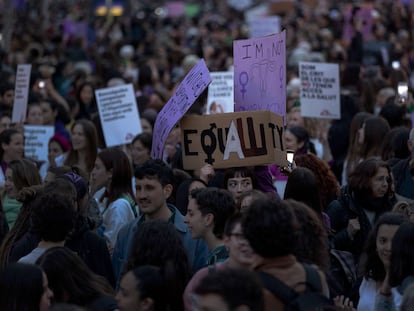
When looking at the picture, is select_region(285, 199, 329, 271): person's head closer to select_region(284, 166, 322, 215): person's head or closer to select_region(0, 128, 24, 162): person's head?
select_region(284, 166, 322, 215): person's head

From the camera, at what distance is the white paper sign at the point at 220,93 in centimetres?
1293

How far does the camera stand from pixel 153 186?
769 cm

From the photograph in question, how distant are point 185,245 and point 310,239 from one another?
1.12 m

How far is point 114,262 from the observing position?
7.54 metres

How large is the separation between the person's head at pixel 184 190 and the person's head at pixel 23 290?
2.85 m

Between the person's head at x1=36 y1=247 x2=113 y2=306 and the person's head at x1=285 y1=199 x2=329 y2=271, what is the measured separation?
958mm

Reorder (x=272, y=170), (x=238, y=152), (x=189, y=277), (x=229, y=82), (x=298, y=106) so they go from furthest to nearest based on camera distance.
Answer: (x=298, y=106), (x=229, y=82), (x=272, y=170), (x=238, y=152), (x=189, y=277)

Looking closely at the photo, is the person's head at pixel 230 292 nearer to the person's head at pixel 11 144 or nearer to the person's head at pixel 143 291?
the person's head at pixel 143 291

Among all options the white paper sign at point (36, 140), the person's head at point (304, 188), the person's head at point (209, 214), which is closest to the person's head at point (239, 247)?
the person's head at point (209, 214)

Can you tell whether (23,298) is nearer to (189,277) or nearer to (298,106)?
(189,277)

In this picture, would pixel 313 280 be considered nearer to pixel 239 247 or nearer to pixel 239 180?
pixel 239 247

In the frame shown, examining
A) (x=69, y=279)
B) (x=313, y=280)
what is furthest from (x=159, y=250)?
(x=313, y=280)

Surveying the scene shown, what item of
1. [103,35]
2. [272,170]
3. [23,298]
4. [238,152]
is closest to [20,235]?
[238,152]

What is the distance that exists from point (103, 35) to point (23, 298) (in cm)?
2699
